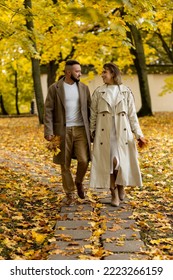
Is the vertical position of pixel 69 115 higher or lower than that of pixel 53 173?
higher

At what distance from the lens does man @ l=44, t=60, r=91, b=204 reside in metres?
6.66

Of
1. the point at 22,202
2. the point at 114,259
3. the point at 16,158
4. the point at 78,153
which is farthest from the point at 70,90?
the point at 16,158

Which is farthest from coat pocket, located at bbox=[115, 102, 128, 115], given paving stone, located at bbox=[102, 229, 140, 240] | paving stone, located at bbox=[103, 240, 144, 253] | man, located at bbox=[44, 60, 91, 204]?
paving stone, located at bbox=[103, 240, 144, 253]

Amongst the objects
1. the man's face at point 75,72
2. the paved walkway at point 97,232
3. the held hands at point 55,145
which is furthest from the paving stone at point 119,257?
the man's face at point 75,72

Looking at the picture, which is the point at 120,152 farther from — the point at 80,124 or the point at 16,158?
the point at 16,158

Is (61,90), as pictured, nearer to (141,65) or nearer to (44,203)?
(44,203)

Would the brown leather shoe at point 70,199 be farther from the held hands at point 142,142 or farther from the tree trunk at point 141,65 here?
the tree trunk at point 141,65

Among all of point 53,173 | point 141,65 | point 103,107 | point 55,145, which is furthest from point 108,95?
point 141,65

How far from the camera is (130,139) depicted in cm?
668

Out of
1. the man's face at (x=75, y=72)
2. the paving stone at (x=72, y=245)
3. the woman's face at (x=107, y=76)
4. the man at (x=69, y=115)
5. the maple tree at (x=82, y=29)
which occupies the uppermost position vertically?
the maple tree at (x=82, y=29)

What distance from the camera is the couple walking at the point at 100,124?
260 inches

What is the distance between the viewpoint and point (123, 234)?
548 centimetres

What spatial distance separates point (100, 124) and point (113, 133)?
0.22 metres
